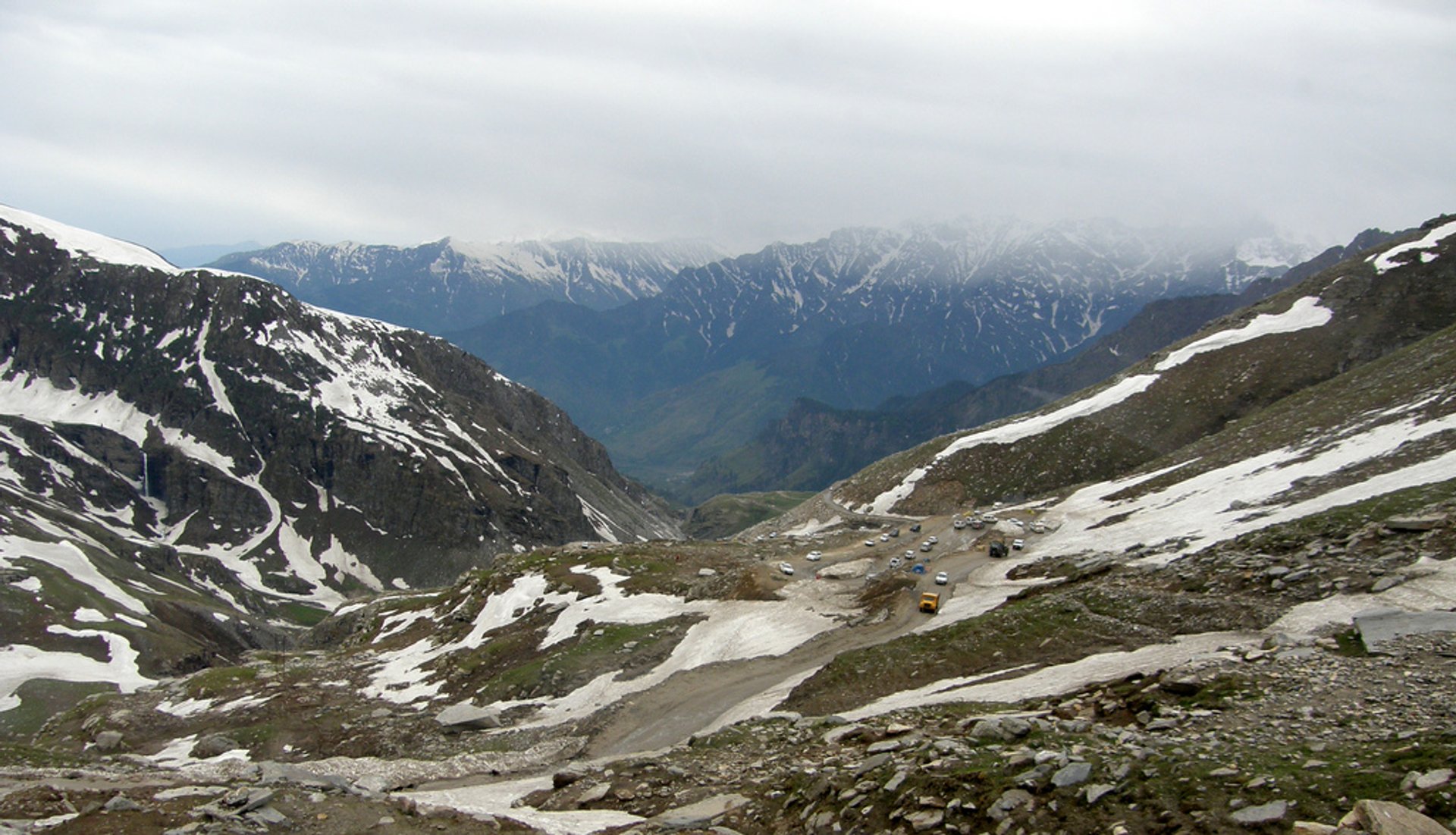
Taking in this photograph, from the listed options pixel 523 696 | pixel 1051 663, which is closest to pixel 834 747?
pixel 1051 663

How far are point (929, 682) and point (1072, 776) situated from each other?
1788 centimetres

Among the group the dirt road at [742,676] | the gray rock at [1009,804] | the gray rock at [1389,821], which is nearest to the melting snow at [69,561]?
the dirt road at [742,676]

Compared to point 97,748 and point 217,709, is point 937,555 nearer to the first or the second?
point 217,709

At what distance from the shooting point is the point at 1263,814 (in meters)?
14.0

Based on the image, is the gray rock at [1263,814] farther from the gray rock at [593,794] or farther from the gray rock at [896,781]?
the gray rock at [593,794]

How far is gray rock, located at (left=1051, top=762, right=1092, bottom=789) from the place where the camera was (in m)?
16.8

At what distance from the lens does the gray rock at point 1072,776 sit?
16.8m

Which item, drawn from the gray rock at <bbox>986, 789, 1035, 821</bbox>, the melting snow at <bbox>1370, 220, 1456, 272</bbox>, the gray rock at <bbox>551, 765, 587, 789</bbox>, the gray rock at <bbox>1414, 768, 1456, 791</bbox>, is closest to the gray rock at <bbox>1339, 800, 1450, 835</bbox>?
the gray rock at <bbox>1414, 768, 1456, 791</bbox>

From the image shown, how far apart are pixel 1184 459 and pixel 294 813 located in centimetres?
7362

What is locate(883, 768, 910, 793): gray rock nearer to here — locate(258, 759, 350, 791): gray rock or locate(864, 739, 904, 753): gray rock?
locate(864, 739, 904, 753): gray rock

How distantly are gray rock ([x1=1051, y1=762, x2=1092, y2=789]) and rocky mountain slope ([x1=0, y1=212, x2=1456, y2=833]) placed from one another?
0.30 ft

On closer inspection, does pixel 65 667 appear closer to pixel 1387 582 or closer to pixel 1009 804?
pixel 1009 804

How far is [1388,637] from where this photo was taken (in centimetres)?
2356

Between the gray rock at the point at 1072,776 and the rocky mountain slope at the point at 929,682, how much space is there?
0.09 m
